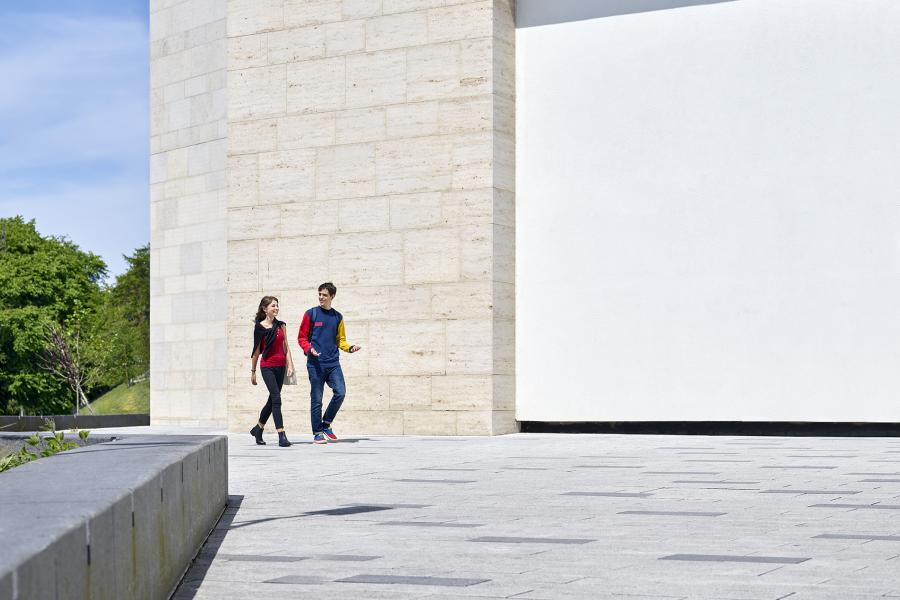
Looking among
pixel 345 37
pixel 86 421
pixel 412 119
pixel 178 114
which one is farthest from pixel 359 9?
pixel 86 421

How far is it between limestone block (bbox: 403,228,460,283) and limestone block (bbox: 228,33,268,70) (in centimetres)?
370

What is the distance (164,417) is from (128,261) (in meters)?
60.7

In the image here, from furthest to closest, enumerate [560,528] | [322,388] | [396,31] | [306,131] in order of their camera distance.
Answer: [306,131], [396,31], [322,388], [560,528]

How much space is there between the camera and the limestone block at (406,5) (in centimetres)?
1872

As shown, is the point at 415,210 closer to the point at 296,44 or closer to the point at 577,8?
the point at 296,44

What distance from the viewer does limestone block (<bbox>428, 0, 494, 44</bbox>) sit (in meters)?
18.4

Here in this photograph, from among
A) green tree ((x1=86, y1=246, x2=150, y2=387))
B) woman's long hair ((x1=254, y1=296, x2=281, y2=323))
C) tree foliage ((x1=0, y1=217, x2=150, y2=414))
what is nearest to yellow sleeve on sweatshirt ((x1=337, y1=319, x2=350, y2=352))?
woman's long hair ((x1=254, y1=296, x2=281, y2=323))

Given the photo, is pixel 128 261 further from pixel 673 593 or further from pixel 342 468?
pixel 673 593

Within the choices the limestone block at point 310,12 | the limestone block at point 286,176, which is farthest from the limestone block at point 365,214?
the limestone block at point 310,12

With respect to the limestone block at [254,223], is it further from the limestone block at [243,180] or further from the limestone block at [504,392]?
the limestone block at [504,392]

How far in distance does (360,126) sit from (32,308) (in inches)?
1951

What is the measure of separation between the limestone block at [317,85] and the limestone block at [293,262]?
6.20 feet

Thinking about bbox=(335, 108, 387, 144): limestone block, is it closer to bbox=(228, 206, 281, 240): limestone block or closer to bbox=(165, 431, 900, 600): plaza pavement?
bbox=(228, 206, 281, 240): limestone block

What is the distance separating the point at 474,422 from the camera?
18312mm
